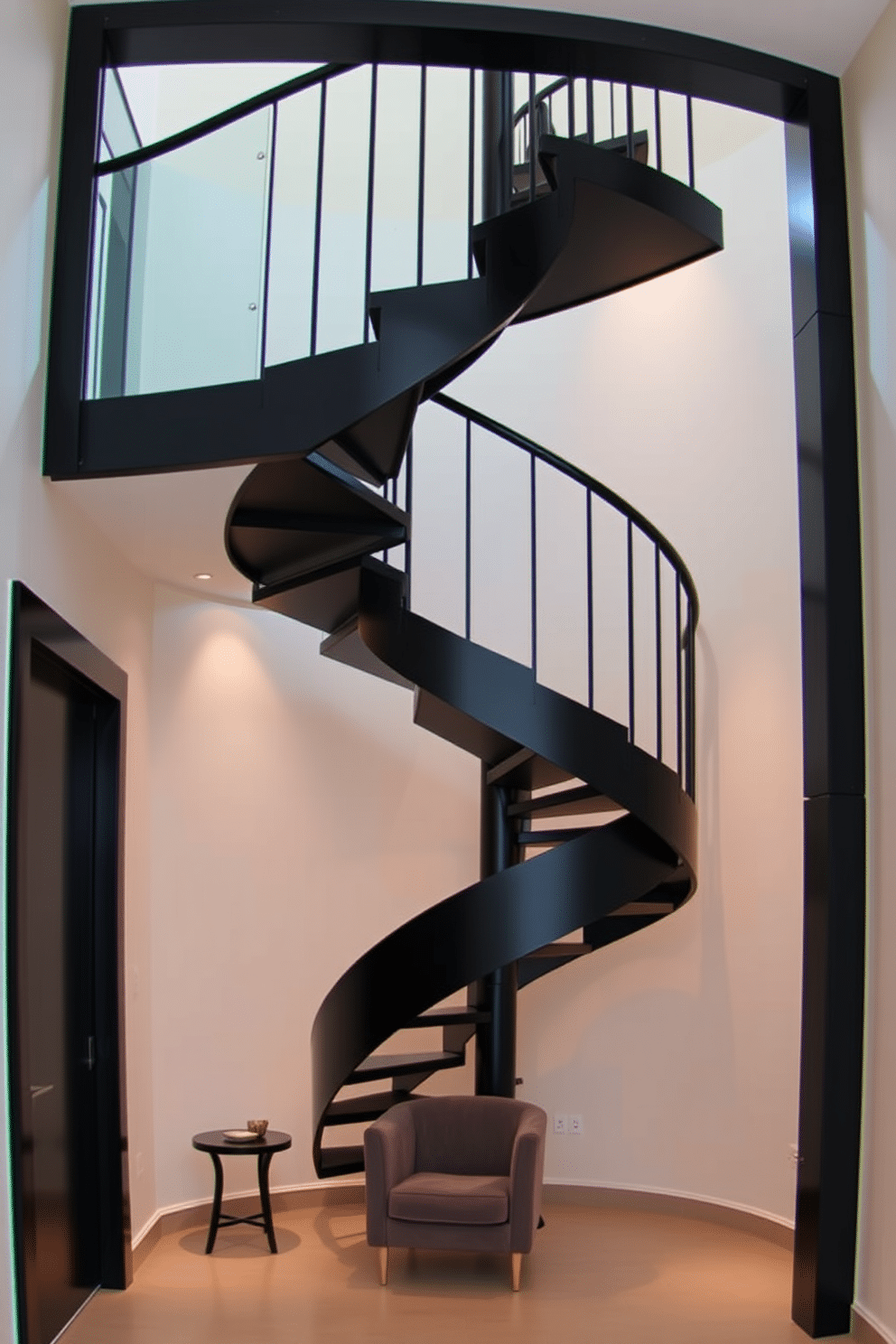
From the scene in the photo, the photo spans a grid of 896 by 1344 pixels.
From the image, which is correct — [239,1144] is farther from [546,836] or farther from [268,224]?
[268,224]

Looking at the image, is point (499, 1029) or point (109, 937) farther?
point (499, 1029)

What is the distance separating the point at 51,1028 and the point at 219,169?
3.04 m

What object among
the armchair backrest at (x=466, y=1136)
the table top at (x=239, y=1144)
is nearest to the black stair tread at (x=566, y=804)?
the armchair backrest at (x=466, y=1136)

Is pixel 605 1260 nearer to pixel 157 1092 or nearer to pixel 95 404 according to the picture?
pixel 157 1092

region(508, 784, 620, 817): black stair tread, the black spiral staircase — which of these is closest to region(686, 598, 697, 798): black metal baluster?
the black spiral staircase

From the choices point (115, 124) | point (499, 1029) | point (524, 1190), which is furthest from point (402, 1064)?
point (115, 124)

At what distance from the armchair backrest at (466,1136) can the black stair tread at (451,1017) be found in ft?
1.17

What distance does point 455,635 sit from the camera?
4773mm

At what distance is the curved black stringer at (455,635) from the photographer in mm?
3975

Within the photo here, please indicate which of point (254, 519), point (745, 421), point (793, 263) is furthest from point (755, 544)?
point (254, 519)

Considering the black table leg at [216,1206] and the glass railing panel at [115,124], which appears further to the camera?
the black table leg at [216,1206]

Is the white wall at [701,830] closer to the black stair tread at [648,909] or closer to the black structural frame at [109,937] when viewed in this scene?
the black stair tread at [648,909]

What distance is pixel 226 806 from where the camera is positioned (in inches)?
249

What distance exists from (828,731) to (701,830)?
214 cm
